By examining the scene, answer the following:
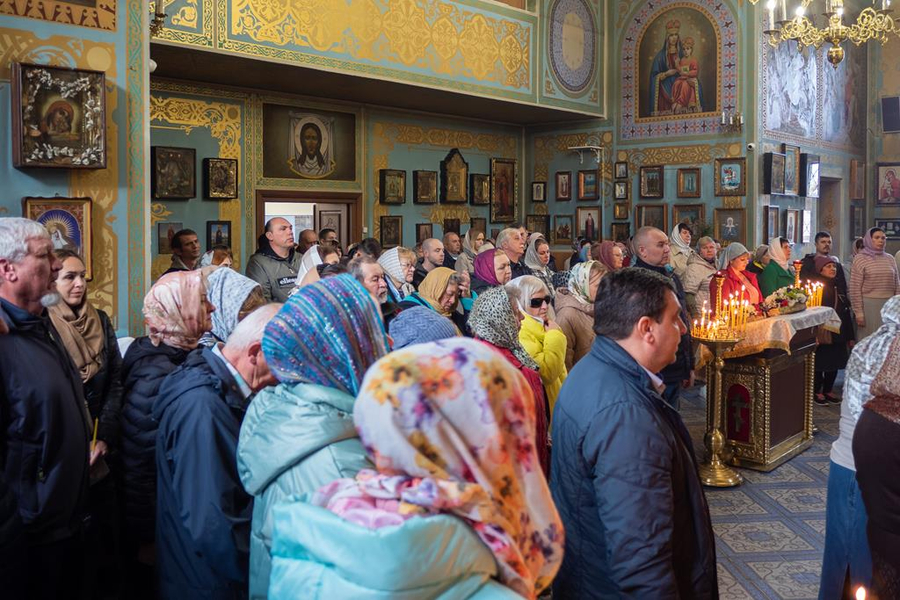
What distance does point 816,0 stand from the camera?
1609 centimetres

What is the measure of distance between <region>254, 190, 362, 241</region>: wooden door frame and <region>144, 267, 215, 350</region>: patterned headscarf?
8782 millimetres

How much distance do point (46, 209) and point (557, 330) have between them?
3344mm

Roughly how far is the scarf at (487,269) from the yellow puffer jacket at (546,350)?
2.13 metres

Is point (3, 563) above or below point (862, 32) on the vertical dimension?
below

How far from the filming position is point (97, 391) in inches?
160

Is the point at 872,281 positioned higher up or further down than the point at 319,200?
further down

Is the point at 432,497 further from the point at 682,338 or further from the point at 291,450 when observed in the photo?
the point at 682,338

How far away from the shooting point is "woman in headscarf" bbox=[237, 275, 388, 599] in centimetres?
183

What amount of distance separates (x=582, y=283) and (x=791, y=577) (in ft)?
7.01

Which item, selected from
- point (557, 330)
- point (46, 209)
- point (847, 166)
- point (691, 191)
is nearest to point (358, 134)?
point (691, 191)

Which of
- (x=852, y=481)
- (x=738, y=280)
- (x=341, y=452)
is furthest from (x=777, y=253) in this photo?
(x=341, y=452)

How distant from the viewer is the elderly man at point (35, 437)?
270 centimetres

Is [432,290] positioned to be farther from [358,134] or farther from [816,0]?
[816,0]

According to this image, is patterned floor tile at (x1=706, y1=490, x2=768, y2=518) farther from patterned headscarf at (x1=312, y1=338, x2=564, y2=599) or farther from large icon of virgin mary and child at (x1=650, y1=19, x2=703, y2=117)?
large icon of virgin mary and child at (x1=650, y1=19, x2=703, y2=117)
